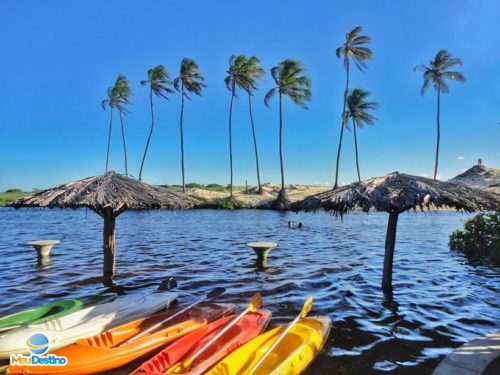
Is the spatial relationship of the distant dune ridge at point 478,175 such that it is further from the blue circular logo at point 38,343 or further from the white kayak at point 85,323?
the blue circular logo at point 38,343

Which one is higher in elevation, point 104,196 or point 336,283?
point 104,196

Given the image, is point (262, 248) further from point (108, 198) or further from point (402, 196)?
point (402, 196)

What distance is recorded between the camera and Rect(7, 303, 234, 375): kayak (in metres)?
5.05

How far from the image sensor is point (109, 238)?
10.9 m

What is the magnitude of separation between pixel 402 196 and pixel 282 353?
187 inches

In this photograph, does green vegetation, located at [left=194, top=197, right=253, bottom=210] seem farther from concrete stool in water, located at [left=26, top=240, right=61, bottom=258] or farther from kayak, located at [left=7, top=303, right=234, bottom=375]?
kayak, located at [left=7, top=303, right=234, bottom=375]

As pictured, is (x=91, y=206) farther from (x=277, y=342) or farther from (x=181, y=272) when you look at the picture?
(x=277, y=342)

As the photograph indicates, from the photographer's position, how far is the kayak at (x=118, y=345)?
5.05 metres

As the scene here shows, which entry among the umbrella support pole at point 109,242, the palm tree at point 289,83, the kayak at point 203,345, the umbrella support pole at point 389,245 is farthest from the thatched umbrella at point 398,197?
the palm tree at point 289,83

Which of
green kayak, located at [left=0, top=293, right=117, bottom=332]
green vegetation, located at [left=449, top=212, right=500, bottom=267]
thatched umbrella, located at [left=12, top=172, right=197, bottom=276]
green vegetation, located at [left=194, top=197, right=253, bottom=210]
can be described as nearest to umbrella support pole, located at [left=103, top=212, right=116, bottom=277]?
thatched umbrella, located at [left=12, top=172, right=197, bottom=276]

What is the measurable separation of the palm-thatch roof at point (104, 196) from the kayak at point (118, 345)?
13.9 ft

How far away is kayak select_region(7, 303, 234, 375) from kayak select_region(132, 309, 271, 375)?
1.45 ft

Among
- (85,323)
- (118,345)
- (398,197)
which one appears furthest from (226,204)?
(118,345)

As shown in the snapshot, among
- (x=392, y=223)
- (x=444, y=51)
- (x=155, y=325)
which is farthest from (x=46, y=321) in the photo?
(x=444, y=51)
